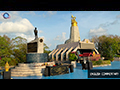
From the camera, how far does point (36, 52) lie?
11711 millimetres

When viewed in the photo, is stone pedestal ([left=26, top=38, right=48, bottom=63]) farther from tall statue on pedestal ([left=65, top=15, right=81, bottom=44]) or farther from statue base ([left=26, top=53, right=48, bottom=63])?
tall statue on pedestal ([left=65, top=15, right=81, bottom=44])

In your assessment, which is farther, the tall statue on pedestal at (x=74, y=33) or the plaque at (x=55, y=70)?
the tall statue on pedestal at (x=74, y=33)

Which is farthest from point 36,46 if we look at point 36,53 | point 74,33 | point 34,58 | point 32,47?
point 74,33

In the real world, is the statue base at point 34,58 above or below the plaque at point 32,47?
below

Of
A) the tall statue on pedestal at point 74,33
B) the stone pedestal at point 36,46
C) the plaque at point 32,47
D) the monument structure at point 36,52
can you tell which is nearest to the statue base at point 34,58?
the monument structure at point 36,52

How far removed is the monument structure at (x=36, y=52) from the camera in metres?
11.3

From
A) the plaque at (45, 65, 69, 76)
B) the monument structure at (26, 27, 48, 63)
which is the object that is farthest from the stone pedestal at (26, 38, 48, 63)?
the plaque at (45, 65, 69, 76)

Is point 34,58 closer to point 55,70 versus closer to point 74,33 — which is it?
point 55,70

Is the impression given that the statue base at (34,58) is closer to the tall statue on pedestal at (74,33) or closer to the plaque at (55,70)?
the plaque at (55,70)

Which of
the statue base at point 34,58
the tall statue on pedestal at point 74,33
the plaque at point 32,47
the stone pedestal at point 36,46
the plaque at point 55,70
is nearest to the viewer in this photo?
the plaque at point 55,70

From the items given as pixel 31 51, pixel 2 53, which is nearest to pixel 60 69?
pixel 31 51
